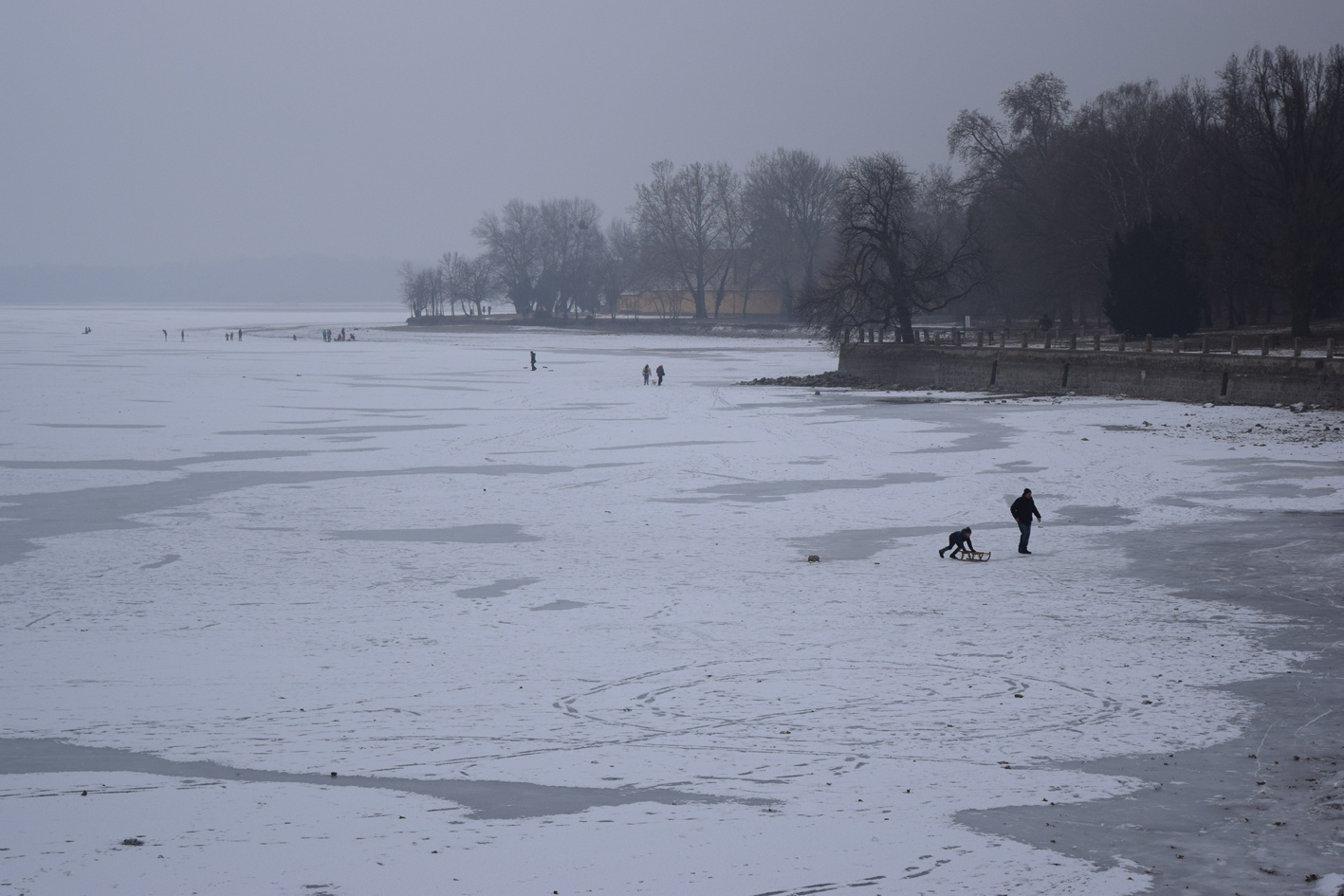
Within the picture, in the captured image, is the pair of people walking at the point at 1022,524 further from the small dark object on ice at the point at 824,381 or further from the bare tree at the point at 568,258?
the bare tree at the point at 568,258

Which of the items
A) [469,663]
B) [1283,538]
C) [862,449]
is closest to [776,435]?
[862,449]

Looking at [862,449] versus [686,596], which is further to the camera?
[862,449]

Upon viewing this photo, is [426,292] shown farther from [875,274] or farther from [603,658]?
[603,658]

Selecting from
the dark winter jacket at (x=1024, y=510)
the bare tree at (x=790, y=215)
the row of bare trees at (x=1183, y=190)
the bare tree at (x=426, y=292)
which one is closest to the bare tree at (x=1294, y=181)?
the row of bare trees at (x=1183, y=190)

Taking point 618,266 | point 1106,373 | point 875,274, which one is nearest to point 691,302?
point 618,266

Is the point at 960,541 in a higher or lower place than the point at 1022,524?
lower

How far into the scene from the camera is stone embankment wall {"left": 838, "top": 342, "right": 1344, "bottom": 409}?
36.0 m

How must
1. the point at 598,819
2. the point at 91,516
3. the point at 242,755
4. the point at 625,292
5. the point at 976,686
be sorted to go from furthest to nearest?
the point at 625,292 → the point at 91,516 → the point at 976,686 → the point at 242,755 → the point at 598,819

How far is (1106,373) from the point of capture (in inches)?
1716

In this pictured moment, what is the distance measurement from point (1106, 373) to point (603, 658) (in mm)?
35178

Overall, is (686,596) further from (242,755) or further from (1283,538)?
(1283,538)

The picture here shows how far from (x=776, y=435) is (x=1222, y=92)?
36596 millimetres

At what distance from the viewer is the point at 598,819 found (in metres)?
8.48

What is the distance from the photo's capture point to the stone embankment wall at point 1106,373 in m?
36.0
